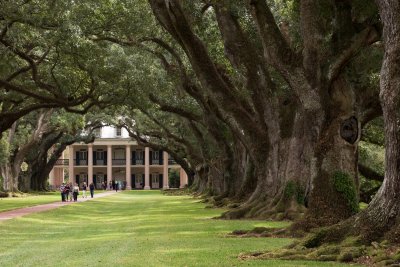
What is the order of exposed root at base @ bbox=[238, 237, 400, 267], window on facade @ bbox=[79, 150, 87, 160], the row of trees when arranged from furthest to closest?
window on facade @ bbox=[79, 150, 87, 160], the row of trees, exposed root at base @ bbox=[238, 237, 400, 267]

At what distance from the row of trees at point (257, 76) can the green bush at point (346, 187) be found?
0.08ft

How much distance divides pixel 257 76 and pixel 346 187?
7.14 meters

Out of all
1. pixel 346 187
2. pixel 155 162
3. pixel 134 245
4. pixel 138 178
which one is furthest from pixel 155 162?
pixel 134 245

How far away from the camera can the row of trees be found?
13.9 m

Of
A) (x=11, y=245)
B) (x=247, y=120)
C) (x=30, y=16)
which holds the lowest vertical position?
(x=11, y=245)

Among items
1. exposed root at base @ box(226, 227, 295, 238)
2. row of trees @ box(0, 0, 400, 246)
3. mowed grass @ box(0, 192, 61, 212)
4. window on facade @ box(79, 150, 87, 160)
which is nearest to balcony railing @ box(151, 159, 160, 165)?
window on facade @ box(79, 150, 87, 160)

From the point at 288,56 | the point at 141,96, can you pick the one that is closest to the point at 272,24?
the point at 288,56

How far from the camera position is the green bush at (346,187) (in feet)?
46.0

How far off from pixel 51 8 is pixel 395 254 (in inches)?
597

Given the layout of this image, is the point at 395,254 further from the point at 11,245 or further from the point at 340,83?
the point at 11,245

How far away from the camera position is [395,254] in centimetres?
839

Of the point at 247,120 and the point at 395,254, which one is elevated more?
the point at 247,120

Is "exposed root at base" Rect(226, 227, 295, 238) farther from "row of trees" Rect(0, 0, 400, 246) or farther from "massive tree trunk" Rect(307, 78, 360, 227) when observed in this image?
"massive tree trunk" Rect(307, 78, 360, 227)

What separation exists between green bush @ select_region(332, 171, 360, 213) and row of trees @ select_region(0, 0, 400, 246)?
24 mm
